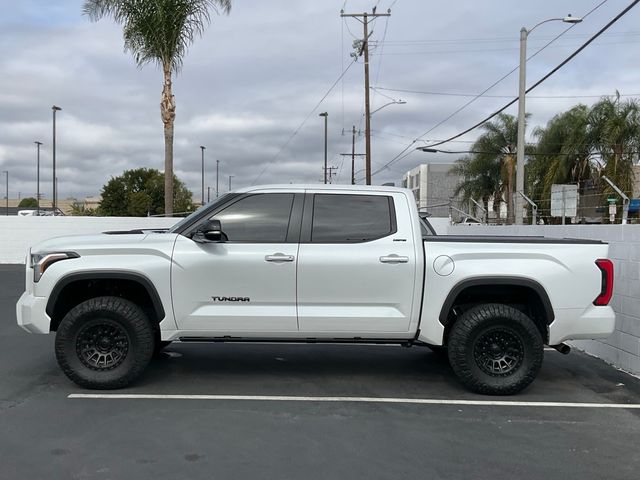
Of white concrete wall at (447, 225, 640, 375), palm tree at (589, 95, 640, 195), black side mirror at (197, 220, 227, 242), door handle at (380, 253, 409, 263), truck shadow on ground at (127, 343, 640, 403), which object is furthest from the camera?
palm tree at (589, 95, 640, 195)

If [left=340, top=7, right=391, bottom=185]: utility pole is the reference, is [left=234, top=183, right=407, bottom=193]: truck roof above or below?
below

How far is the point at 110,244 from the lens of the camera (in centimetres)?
591

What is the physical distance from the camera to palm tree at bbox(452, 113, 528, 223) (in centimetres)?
3706

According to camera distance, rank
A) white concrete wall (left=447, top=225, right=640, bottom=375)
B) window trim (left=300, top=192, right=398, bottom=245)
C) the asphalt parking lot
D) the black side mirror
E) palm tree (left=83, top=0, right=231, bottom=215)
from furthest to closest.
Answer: palm tree (left=83, top=0, right=231, bottom=215) < white concrete wall (left=447, top=225, right=640, bottom=375) < window trim (left=300, top=192, right=398, bottom=245) < the black side mirror < the asphalt parking lot

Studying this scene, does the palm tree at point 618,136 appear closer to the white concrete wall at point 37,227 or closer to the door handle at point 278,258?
the white concrete wall at point 37,227

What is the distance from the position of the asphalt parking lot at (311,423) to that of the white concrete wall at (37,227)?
17338 millimetres

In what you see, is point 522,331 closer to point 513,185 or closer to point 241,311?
point 241,311

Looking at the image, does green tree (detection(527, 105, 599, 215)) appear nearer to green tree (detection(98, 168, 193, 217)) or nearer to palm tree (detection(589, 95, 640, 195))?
palm tree (detection(589, 95, 640, 195))

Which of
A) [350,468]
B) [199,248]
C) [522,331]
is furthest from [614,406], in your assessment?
[199,248]

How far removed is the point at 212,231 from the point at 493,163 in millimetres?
34478

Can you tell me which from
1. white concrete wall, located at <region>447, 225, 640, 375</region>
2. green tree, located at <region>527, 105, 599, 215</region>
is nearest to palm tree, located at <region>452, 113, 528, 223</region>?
green tree, located at <region>527, 105, 599, 215</region>

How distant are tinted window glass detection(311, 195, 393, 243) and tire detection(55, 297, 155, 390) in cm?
189

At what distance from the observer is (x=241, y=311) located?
5.89 meters

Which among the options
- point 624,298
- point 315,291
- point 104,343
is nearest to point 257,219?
point 315,291
